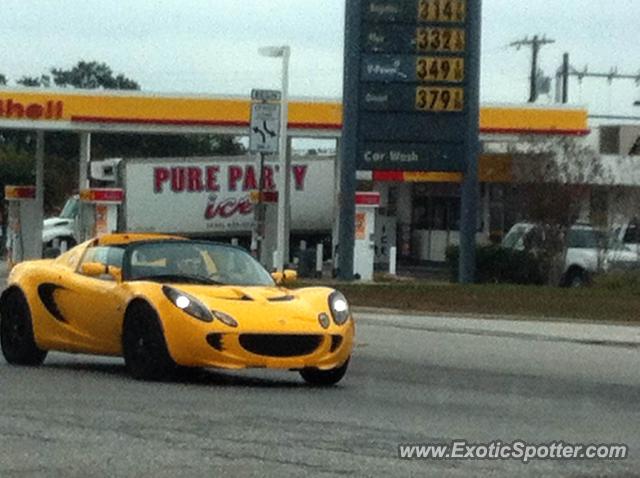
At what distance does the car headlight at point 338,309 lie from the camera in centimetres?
1558

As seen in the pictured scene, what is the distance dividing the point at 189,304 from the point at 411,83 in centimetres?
2319

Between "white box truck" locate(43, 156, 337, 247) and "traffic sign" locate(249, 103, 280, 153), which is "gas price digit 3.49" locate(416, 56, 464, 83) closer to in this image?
"traffic sign" locate(249, 103, 280, 153)

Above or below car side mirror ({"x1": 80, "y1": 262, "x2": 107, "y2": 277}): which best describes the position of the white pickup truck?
below

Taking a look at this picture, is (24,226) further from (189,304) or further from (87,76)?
(87,76)

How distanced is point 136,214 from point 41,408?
40.2m

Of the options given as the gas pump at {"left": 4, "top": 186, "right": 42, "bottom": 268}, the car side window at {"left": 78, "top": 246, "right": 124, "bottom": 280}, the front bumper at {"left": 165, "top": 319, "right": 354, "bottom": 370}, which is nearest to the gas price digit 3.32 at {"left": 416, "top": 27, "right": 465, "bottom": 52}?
the gas pump at {"left": 4, "top": 186, "right": 42, "bottom": 268}

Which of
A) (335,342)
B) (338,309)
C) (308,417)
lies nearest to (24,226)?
(338,309)

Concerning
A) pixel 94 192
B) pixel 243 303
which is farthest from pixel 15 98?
pixel 243 303

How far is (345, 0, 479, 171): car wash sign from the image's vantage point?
124 ft

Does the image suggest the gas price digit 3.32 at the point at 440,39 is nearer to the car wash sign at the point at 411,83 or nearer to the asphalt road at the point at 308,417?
the car wash sign at the point at 411,83

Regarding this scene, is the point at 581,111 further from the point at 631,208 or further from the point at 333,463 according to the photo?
the point at 333,463

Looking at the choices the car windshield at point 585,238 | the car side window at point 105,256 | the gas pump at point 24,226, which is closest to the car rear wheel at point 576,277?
the car windshield at point 585,238

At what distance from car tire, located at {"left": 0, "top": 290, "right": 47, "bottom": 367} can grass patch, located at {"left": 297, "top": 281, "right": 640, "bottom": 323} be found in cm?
1267

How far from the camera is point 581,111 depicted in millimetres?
52406
